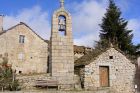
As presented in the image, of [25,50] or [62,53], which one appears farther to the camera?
[25,50]

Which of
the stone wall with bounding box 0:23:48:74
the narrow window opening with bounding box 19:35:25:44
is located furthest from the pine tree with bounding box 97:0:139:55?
the narrow window opening with bounding box 19:35:25:44

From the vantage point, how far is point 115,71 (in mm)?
21188

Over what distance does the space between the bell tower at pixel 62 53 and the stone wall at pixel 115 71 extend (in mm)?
1750

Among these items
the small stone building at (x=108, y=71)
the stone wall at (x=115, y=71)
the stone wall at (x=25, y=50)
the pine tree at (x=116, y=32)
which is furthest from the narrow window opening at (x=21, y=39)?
the stone wall at (x=115, y=71)

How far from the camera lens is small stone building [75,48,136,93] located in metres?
20.2

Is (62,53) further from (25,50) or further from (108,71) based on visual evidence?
(25,50)

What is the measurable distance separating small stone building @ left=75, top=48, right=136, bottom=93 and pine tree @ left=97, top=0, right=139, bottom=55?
927 cm

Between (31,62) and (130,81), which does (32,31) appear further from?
(130,81)

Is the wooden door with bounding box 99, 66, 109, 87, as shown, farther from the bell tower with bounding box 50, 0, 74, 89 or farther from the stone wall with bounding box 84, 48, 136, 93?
the bell tower with bounding box 50, 0, 74, 89

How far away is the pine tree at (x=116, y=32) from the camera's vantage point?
3131 cm

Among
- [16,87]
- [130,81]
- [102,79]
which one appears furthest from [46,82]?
[130,81]

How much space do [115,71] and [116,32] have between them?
11.3m

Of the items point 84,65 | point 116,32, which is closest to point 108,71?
point 84,65

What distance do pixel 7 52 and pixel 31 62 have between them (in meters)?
3.64
